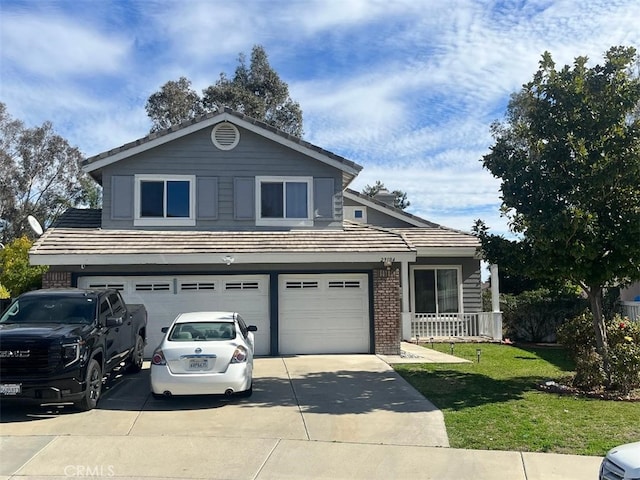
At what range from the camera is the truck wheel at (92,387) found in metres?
9.27

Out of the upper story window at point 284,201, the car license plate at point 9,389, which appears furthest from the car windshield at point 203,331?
the upper story window at point 284,201

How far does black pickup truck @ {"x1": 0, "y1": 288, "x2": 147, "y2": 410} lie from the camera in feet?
28.9

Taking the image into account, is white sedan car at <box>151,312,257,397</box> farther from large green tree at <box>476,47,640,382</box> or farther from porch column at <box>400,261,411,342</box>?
porch column at <box>400,261,411,342</box>

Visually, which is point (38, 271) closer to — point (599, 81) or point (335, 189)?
point (335, 189)

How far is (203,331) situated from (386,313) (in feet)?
20.6

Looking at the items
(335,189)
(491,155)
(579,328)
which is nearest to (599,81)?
(491,155)

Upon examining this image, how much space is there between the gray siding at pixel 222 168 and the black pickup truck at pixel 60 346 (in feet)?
17.4

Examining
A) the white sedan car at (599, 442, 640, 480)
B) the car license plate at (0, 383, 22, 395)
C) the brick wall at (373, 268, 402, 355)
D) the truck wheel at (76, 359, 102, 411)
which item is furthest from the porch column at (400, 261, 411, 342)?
the white sedan car at (599, 442, 640, 480)

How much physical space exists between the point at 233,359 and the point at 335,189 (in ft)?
27.4

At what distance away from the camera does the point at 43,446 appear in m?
7.57

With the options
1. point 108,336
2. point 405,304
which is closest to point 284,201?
point 405,304

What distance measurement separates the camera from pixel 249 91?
125 ft

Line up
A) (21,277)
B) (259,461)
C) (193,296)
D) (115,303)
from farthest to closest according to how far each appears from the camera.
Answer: (21,277) → (193,296) → (115,303) → (259,461)

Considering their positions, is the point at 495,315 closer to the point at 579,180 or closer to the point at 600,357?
the point at 600,357
